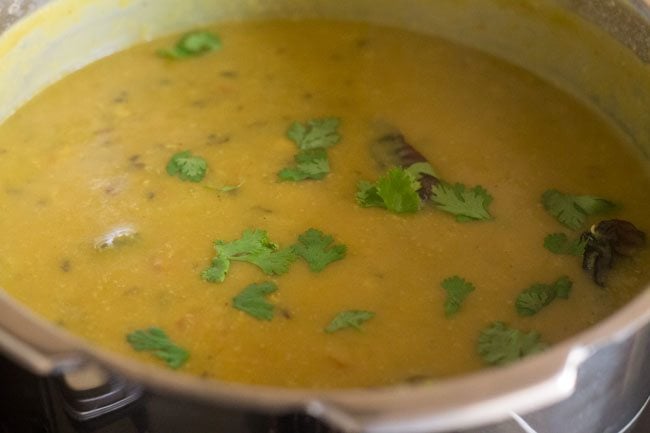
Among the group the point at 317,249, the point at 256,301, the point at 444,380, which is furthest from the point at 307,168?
the point at 444,380

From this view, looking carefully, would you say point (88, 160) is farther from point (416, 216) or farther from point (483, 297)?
point (483, 297)

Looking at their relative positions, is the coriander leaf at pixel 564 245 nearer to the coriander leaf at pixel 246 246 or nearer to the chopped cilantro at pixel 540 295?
the chopped cilantro at pixel 540 295

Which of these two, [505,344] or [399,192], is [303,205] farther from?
[505,344]

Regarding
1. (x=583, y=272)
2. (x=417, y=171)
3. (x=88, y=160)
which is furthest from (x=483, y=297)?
(x=88, y=160)

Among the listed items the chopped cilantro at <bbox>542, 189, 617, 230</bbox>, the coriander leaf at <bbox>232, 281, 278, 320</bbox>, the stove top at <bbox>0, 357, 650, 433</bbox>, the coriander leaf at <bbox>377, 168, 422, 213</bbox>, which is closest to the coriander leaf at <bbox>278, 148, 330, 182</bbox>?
the coriander leaf at <bbox>377, 168, 422, 213</bbox>

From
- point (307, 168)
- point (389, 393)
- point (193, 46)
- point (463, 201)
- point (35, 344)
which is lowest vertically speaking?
point (389, 393)

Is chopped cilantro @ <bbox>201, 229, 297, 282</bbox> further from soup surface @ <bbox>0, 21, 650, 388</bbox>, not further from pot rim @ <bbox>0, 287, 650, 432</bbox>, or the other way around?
pot rim @ <bbox>0, 287, 650, 432</bbox>

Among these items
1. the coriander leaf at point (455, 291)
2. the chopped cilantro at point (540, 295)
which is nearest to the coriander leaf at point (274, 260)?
the coriander leaf at point (455, 291)
